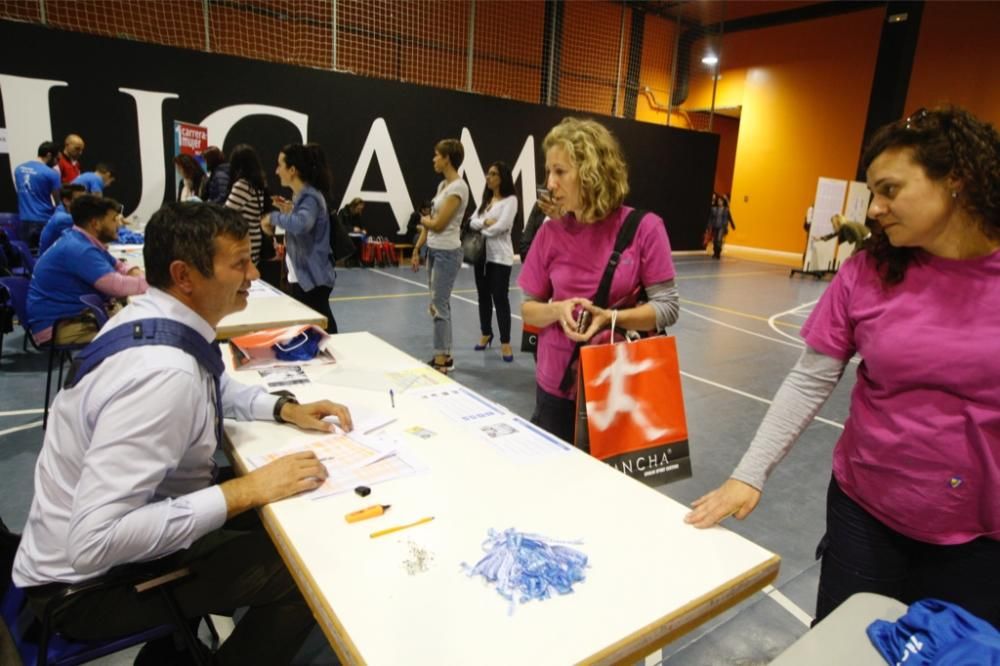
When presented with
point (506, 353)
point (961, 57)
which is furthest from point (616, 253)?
point (961, 57)

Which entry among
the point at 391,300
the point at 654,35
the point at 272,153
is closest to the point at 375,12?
the point at 272,153

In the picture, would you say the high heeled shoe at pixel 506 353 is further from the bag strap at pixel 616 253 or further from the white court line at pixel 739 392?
the bag strap at pixel 616 253

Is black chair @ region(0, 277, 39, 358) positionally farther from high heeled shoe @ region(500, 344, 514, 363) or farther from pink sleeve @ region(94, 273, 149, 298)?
high heeled shoe @ region(500, 344, 514, 363)

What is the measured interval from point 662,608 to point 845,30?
16.2m

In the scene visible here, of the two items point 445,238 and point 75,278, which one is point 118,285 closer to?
point 75,278

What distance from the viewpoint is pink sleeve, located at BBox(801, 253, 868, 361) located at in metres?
1.34

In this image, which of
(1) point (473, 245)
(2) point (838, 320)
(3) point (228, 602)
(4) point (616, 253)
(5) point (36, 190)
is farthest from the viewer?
(5) point (36, 190)

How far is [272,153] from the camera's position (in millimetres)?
8812

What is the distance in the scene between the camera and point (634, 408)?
1.75 m

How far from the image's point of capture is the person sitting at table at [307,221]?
3605 millimetres

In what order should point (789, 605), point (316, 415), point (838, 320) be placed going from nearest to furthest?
point (838, 320)
point (316, 415)
point (789, 605)

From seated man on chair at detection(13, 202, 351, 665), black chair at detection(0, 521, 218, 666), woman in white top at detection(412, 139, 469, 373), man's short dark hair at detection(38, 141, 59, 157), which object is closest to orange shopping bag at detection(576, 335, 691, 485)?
seated man on chair at detection(13, 202, 351, 665)

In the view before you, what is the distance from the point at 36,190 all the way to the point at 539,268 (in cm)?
692

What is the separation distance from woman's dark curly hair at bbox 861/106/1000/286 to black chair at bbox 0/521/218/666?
5.81ft
